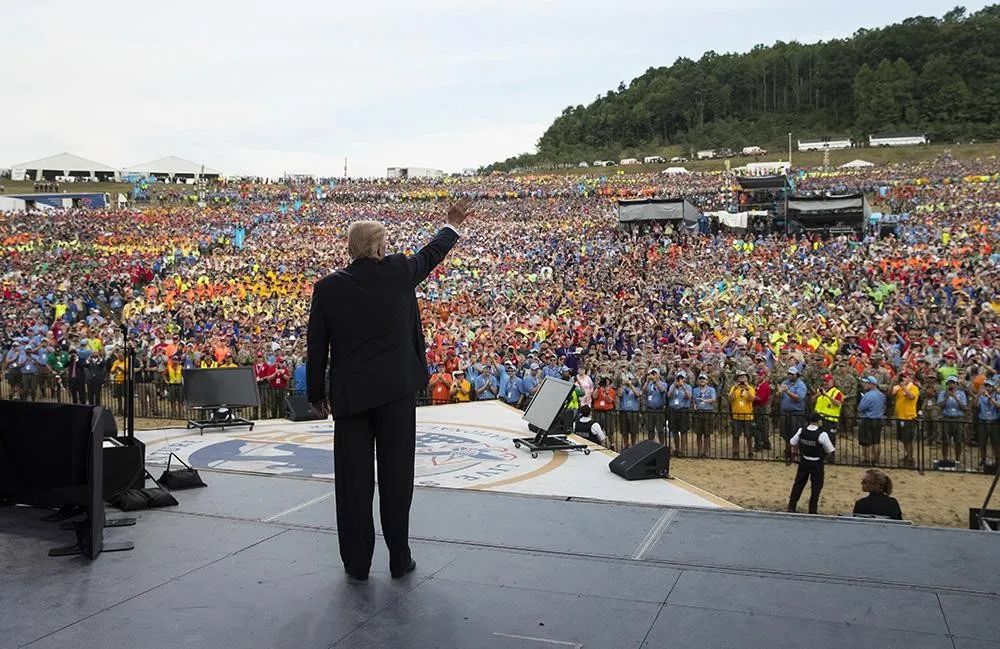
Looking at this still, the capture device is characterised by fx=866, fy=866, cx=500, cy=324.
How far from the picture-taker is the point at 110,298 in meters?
29.7

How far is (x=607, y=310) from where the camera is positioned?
74.1 ft

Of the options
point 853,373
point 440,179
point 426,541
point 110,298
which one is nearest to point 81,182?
point 440,179

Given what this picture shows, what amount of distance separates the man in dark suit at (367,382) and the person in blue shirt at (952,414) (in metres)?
11.6

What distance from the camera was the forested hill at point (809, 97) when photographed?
3703 inches

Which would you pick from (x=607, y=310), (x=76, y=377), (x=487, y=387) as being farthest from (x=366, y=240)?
(x=607, y=310)

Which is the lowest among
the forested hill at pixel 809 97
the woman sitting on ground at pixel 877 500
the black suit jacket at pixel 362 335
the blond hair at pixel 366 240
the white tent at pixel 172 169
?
the woman sitting on ground at pixel 877 500

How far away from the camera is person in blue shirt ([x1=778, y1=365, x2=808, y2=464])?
45.6ft

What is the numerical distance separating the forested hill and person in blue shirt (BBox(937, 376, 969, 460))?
7935cm

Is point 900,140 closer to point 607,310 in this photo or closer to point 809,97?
point 809,97

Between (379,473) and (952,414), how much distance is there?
12.0 meters

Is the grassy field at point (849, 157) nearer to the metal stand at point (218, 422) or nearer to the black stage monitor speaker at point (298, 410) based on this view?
the black stage monitor speaker at point (298, 410)

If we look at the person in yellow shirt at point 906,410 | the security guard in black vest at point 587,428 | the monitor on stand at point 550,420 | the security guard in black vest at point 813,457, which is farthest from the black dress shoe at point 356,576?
the person in yellow shirt at point 906,410

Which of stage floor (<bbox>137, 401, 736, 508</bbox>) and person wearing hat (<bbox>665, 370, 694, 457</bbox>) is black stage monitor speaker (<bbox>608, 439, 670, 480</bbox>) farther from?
person wearing hat (<bbox>665, 370, 694, 457</bbox>)

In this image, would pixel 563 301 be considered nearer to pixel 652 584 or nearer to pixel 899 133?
pixel 652 584
